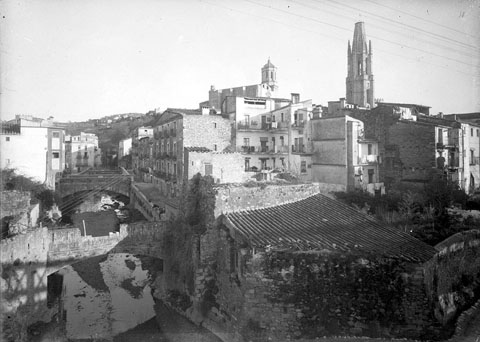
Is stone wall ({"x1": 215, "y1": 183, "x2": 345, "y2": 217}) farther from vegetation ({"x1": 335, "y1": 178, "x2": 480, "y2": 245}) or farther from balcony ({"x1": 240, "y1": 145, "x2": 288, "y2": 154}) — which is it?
balcony ({"x1": 240, "y1": 145, "x2": 288, "y2": 154})

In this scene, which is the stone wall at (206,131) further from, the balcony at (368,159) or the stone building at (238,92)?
the stone building at (238,92)

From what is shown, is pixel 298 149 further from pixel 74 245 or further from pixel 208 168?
pixel 74 245

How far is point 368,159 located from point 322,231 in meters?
23.2

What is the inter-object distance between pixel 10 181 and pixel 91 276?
1194 centimetres

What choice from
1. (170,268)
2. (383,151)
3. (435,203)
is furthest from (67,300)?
(383,151)

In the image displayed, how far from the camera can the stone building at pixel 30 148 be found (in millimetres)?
30172

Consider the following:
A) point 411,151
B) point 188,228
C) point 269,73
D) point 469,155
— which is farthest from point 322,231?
point 269,73

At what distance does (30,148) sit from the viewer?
31688 millimetres

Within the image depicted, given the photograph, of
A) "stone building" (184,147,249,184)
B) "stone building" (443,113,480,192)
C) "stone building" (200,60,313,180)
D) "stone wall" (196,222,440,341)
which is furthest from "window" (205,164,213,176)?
"stone building" (443,113,480,192)

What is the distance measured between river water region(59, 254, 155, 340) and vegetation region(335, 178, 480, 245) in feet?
47.0

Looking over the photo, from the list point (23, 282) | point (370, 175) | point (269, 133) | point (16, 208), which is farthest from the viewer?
point (269, 133)

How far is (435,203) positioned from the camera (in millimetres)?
22188

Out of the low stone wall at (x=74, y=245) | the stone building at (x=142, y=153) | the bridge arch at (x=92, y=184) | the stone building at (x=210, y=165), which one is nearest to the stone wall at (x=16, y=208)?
the low stone wall at (x=74, y=245)

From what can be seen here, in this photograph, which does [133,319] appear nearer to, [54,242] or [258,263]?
[54,242]
